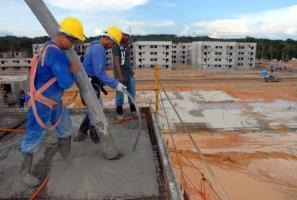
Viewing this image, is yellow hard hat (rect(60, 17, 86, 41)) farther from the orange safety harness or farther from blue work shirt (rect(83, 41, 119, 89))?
blue work shirt (rect(83, 41, 119, 89))

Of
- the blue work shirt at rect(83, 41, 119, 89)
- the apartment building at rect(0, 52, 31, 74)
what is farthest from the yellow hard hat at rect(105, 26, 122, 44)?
the apartment building at rect(0, 52, 31, 74)

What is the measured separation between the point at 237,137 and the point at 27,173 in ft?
47.4

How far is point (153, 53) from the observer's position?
51750 millimetres

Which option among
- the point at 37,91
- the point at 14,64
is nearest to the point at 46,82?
the point at 37,91

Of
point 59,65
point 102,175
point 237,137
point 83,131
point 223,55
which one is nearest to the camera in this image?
point 59,65

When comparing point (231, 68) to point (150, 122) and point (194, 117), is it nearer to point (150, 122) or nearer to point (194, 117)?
point (194, 117)

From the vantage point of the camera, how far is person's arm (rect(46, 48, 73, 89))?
329 centimetres

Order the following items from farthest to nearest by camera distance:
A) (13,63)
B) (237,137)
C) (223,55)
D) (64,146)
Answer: (223,55), (13,63), (237,137), (64,146)

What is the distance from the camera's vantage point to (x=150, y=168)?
374 centimetres

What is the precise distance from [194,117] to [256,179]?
9.55 m

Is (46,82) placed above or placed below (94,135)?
above

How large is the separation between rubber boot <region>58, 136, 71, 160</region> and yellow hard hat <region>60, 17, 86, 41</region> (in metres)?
1.30

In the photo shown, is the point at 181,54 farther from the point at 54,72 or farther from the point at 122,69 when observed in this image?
the point at 54,72

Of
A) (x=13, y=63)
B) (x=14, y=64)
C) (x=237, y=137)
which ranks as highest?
(x=13, y=63)
